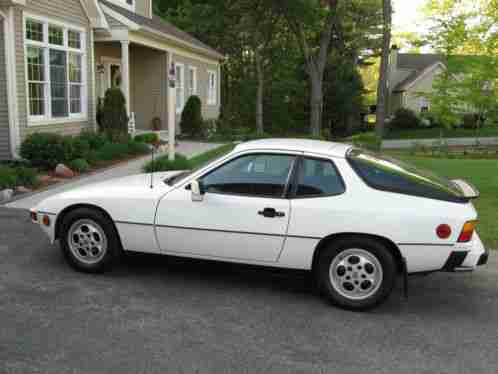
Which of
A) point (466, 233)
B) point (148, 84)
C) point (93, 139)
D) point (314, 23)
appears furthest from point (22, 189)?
point (314, 23)

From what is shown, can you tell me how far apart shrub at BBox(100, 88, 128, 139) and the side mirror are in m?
11.2

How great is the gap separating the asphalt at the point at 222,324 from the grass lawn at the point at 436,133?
37.3m

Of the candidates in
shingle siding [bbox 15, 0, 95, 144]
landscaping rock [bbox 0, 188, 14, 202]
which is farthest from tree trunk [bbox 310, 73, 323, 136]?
landscaping rock [bbox 0, 188, 14, 202]

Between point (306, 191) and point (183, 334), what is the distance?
1.71 metres

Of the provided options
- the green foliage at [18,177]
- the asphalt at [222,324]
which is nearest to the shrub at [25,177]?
the green foliage at [18,177]

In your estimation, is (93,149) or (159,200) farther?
(93,149)

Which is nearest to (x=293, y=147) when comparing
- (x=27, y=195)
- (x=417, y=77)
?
(x=27, y=195)

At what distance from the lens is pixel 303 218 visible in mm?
4855

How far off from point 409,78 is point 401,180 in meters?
55.1

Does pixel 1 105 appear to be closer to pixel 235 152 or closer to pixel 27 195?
pixel 27 195

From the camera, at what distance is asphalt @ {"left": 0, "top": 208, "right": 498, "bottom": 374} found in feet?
12.6

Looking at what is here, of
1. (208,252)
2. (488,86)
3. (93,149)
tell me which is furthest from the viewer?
(488,86)

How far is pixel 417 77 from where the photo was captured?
53.9 m

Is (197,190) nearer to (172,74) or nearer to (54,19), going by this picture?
(172,74)
